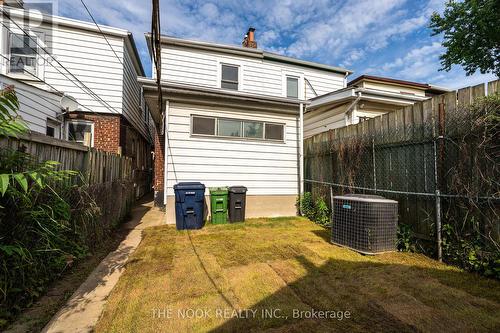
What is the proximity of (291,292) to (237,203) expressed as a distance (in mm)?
3985

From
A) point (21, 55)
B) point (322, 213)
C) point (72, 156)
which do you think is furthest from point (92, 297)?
point (21, 55)

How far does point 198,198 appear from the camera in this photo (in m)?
6.23

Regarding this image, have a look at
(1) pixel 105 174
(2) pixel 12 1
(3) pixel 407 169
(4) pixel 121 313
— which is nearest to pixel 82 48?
(2) pixel 12 1

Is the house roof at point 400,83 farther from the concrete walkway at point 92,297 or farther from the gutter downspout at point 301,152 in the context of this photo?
the concrete walkway at point 92,297

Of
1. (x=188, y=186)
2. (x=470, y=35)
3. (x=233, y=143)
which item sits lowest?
(x=188, y=186)

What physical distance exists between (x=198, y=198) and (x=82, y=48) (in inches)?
309

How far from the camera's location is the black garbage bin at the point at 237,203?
265 inches

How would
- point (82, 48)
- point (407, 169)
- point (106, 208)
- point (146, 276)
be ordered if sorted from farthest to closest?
point (82, 48) → point (106, 208) → point (407, 169) → point (146, 276)

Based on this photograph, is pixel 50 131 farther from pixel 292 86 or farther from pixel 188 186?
pixel 292 86

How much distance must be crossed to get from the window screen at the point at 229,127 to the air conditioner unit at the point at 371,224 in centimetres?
401

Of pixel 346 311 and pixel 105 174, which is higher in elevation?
pixel 105 174

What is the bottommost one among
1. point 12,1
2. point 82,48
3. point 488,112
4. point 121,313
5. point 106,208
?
point 121,313

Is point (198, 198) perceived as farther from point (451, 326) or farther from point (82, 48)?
point (82, 48)

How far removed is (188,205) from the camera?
243 inches
